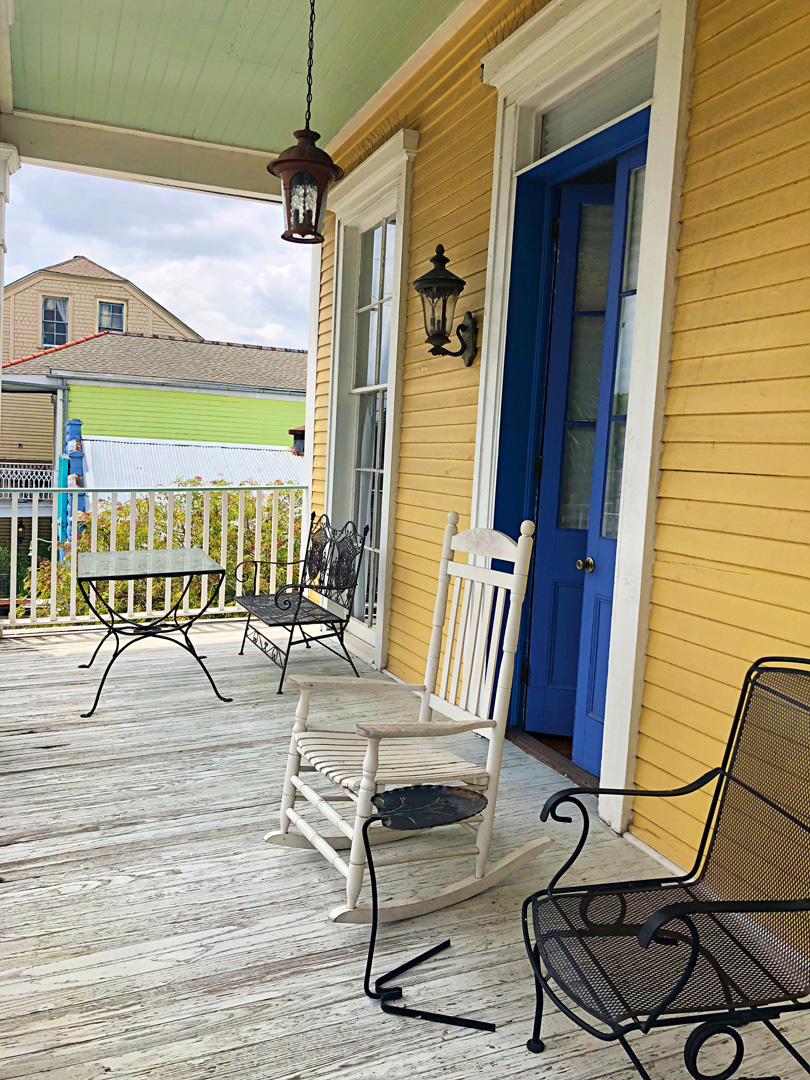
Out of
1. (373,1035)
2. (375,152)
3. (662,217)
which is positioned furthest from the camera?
(375,152)

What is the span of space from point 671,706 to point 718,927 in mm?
944

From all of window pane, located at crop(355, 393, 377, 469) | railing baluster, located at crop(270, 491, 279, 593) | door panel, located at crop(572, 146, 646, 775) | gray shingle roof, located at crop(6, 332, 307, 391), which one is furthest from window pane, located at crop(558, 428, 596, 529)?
gray shingle roof, located at crop(6, 332, 307, 391)

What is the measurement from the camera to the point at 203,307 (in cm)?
3741

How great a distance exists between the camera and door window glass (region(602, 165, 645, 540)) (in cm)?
312

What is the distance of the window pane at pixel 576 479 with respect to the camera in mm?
3623

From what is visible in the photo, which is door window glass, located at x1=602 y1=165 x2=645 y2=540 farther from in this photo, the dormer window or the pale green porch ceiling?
the dormer window

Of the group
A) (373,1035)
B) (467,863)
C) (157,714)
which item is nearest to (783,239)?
(467,863)

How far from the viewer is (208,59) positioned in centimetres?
434

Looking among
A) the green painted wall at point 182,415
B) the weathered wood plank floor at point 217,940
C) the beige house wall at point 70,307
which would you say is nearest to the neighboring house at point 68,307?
the beige house wall at point 70,307

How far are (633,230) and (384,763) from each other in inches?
87.2

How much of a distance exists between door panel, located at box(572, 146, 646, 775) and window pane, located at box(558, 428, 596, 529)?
0.70 ft

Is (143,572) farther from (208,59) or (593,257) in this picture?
(208,59)

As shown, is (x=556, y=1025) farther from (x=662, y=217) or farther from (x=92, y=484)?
(x=92, y=484)

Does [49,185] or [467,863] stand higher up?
[49,185]
